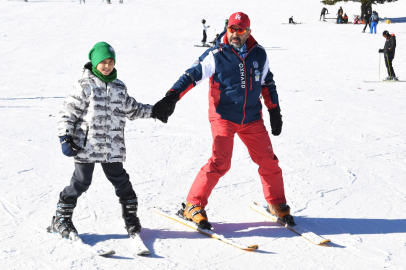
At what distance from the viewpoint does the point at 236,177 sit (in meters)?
5.24

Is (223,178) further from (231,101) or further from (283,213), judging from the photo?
(231,101)

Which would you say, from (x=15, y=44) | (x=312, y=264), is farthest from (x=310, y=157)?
(x=15, y=44)

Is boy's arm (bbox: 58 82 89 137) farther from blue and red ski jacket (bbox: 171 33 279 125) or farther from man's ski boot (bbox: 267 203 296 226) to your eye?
man's ski boot (bbox: 267 203 296 226)

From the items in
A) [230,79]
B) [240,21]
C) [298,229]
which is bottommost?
[298,229]

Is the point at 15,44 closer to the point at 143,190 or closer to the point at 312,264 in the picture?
the point at 143,190

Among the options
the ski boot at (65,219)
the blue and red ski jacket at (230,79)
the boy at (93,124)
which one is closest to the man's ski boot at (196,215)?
the boy at (93,124)

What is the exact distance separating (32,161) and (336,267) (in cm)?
390

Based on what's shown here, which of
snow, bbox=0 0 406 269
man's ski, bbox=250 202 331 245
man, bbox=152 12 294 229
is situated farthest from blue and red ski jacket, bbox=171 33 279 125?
snow, bbox=0 0 406 269

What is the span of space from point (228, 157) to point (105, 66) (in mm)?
1274

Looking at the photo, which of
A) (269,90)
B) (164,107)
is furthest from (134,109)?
(269,90)

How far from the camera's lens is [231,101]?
3.84m

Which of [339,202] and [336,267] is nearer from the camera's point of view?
[336,267]

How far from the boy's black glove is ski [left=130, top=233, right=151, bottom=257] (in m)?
0.80

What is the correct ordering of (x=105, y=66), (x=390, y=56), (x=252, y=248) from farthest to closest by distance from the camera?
1. (x=390, y=56)
2. (x=252, y=248)
3. (x=105, y=66)
